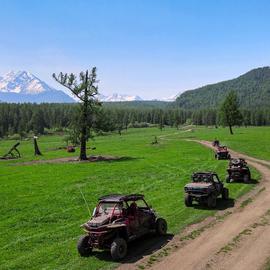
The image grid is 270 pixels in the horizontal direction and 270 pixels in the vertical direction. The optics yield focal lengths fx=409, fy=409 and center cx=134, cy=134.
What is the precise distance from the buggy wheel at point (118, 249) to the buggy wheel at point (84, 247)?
141cm

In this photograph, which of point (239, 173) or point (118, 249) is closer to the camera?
point (118, 249)

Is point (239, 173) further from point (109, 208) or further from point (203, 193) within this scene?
point (109, 208)

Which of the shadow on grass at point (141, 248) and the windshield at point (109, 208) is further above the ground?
the windshield at point (109, 208)

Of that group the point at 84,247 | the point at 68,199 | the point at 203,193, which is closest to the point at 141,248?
the point at 84,247

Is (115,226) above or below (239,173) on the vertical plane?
A: above

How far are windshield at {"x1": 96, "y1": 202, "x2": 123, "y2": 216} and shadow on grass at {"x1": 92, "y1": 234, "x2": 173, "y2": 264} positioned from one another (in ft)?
5.99

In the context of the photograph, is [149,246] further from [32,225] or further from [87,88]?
[87,88]

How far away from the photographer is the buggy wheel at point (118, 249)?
1775 cm

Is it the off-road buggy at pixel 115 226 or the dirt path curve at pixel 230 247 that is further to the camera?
the off-road buggy at pixel 115 226

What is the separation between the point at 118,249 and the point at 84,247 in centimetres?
175

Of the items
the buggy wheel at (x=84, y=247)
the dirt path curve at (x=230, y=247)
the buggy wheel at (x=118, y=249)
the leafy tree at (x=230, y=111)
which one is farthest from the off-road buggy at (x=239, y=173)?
the leafy tree at (x=230, y=111)

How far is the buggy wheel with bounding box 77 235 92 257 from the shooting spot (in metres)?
18.5

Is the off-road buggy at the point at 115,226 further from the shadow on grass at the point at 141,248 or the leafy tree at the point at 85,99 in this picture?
the leafy tree at the point at 85,99

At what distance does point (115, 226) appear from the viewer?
18328 millimetres
